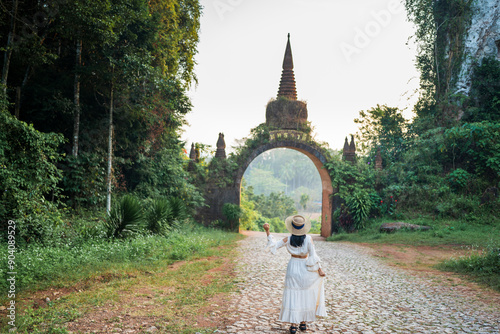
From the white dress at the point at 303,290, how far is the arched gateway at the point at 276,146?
1220 centimetres

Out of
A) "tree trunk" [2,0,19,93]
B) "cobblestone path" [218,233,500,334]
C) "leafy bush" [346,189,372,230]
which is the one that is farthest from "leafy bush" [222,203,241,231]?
"tree trunk" [2,0,19,93]

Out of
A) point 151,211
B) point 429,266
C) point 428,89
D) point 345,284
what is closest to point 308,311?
point 345,284

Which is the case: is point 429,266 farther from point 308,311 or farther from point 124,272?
point 124,272

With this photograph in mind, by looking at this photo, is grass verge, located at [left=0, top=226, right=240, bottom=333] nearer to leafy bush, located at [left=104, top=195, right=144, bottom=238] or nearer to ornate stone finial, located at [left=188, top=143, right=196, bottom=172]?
leafy bush, located at [left=104, top=195, right=144, bottom=238]

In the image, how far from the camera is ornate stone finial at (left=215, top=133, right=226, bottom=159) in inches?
663

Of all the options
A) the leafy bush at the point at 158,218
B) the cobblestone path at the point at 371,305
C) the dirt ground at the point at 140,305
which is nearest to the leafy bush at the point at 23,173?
the dirt ground at the point at 140,305

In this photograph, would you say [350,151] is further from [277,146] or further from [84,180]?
[84,180]

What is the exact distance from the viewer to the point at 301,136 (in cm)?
1700

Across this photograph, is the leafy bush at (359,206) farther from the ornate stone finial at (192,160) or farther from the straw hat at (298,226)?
the straw hat at (298,226)

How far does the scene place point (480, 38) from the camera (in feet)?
53.1

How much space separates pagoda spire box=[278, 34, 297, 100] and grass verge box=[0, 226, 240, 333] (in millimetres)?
11817

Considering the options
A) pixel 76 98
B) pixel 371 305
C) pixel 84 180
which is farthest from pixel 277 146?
pixel 371 305

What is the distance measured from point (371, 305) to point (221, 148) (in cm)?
1263

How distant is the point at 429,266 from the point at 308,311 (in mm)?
5266
